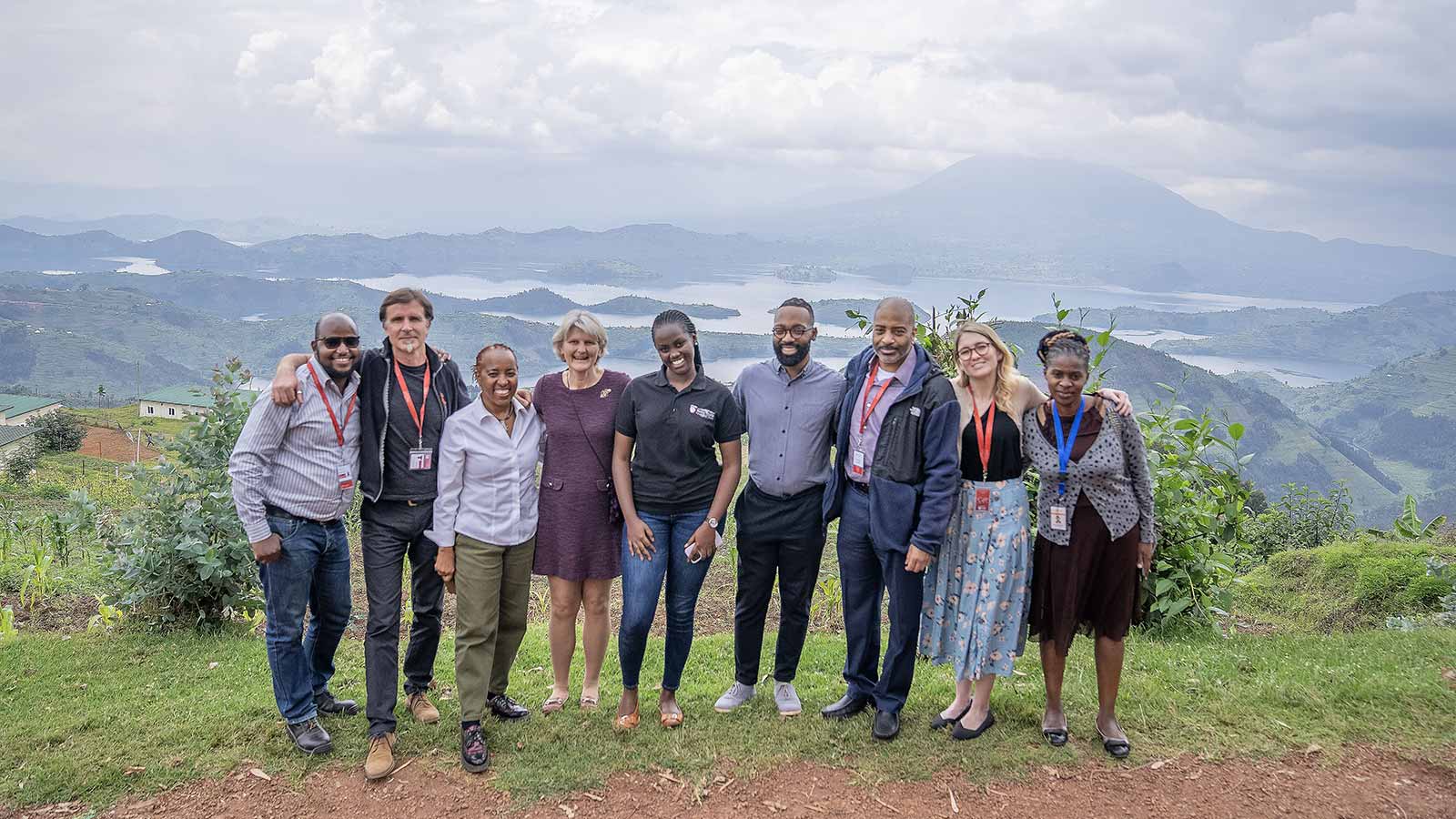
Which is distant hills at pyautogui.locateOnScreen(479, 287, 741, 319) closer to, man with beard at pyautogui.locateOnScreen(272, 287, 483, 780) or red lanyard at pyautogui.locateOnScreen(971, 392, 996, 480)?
man with beard at pyautogui.locateOnScreen(272, 287, 483, 780)

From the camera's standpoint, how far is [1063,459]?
3.76 m

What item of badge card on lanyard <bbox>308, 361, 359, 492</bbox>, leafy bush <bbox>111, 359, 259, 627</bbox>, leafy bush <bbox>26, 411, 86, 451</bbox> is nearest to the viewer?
badge card on lanyard <bbox>308, 361, 359, 492</bbox>

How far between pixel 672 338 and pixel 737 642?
1.70 meters

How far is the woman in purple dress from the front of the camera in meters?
4.08

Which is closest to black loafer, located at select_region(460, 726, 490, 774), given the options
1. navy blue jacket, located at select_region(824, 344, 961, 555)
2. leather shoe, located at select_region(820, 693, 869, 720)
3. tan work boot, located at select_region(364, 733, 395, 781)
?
tan work boot, located at select_region(364, 733, 395, 781)

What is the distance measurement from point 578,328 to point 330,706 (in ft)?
8.02

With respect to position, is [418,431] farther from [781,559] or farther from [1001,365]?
[1001,365]

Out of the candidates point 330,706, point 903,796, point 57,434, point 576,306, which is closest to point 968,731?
point 903,796

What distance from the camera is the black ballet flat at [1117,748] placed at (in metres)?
3.95

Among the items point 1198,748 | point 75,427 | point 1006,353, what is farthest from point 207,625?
point 75,427

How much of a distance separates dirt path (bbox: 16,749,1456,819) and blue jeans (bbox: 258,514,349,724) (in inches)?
16.2

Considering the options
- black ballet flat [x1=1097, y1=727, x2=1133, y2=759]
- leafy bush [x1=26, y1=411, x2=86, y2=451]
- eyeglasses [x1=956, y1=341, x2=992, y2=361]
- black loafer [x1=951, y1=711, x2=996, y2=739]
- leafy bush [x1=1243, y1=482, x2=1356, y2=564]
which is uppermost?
eyeglasses [x1=956, y1=341, x2=992, y2=361]

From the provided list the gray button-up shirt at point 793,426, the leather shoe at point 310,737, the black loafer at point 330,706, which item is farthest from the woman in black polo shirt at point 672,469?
the black loafer at point 330,706

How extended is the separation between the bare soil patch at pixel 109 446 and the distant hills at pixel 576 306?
68.1 metres
